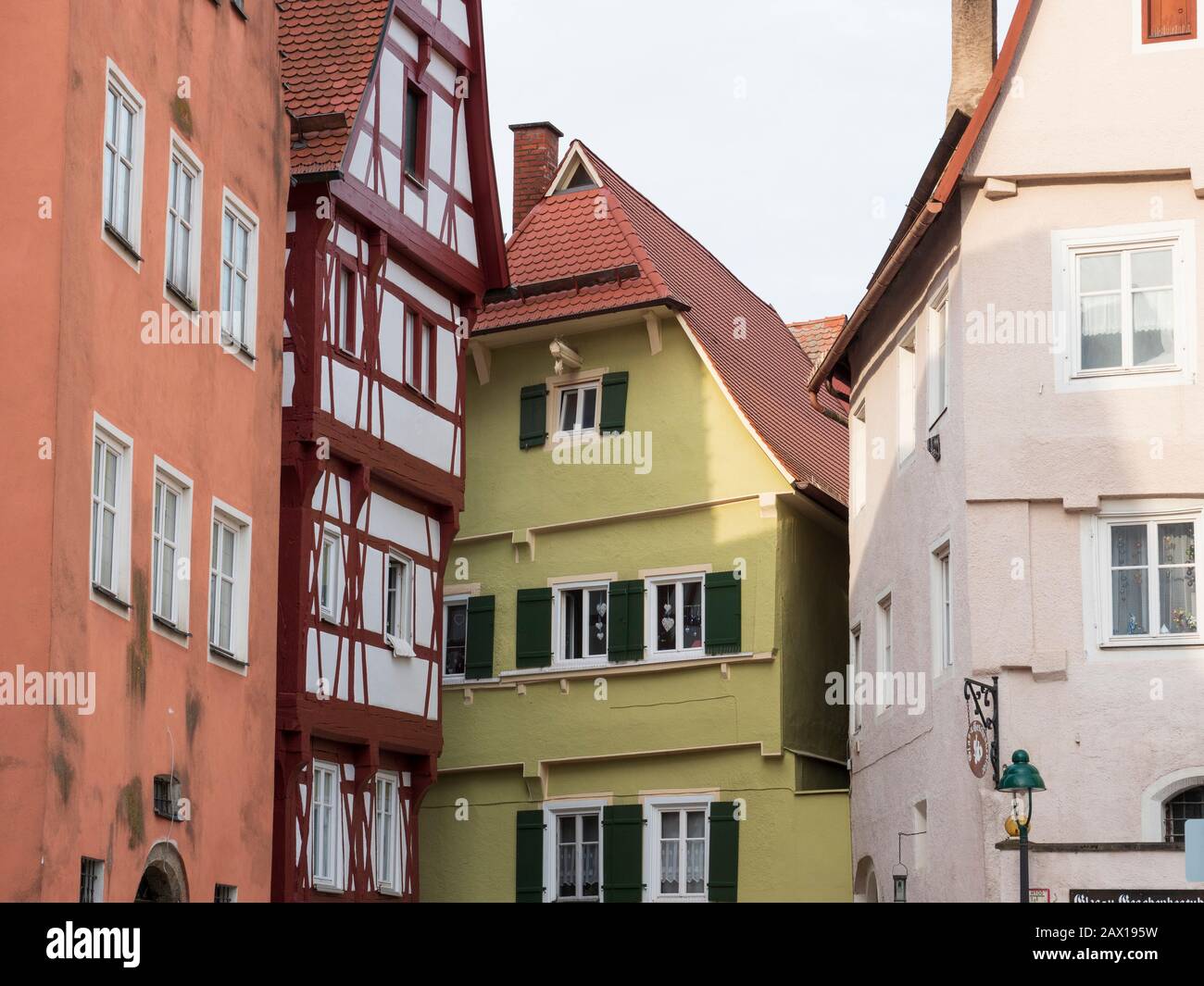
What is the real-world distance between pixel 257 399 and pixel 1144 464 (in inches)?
337

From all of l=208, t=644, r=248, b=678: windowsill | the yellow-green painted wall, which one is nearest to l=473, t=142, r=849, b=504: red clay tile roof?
the yellow-green painted wall

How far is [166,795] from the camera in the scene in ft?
57.4

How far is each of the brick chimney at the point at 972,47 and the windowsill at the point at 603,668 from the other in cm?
778

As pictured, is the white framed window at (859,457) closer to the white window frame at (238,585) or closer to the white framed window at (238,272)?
the white framed window at (238,272)

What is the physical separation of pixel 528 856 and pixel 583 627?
3.29 m

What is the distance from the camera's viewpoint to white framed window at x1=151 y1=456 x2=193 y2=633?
17.8 metres

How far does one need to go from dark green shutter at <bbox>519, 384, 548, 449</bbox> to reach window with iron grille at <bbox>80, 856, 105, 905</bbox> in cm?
1553

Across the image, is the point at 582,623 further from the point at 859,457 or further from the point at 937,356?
the point at 937,356

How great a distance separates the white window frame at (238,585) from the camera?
19438 millimetres

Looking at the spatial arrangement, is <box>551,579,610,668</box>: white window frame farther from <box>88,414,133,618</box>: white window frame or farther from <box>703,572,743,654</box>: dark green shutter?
<box>88,414,133,618</box>: white window frame

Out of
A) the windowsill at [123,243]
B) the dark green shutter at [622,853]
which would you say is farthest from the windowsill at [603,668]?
the windowsill at [123,243]
